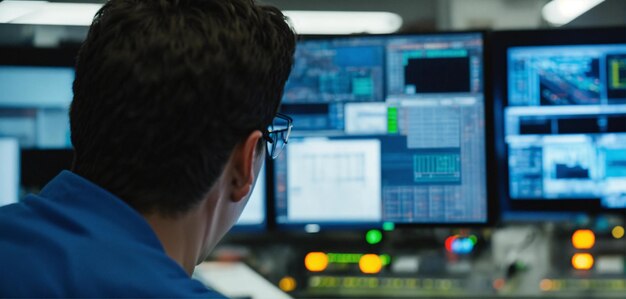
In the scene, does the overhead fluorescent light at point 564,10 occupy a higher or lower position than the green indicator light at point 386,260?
higher

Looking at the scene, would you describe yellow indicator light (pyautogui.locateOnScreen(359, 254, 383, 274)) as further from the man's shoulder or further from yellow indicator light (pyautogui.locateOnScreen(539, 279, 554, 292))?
the man's shoulder

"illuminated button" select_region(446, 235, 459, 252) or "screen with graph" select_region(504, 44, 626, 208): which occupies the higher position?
"screen with graph" select_region(504, 44, 626, 208)

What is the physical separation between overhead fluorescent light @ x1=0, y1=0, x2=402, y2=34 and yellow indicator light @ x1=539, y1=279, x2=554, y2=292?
2.77 ft

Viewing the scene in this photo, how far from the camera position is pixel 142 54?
0.85m

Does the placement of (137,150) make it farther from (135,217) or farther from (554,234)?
(554,234)

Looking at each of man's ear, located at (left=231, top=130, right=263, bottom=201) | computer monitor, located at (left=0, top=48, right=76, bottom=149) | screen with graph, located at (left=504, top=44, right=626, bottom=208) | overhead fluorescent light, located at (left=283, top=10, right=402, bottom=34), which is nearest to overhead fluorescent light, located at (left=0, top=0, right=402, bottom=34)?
overhead fluorescent light, located at (left=283, top=10, right=402, bottom=34)

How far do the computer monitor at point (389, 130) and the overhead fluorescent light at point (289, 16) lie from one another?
0.41 meters

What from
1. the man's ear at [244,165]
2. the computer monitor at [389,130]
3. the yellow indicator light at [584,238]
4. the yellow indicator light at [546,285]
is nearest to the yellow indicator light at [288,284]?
the computer monitor at [389,130]

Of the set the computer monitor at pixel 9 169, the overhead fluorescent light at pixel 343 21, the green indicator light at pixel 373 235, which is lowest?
the green indicator light at pixel 373 235

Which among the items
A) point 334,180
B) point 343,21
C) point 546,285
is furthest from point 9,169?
point 546,285

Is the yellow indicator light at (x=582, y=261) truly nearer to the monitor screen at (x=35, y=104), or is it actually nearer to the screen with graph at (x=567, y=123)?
the screen with graph at (x=567, y=123)

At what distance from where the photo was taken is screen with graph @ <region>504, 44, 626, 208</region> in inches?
70.2

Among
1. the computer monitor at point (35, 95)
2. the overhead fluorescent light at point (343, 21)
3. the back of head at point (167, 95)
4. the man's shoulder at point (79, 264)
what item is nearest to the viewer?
the man's shoulder at point (79, 264)

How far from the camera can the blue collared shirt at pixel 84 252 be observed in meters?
0.74
